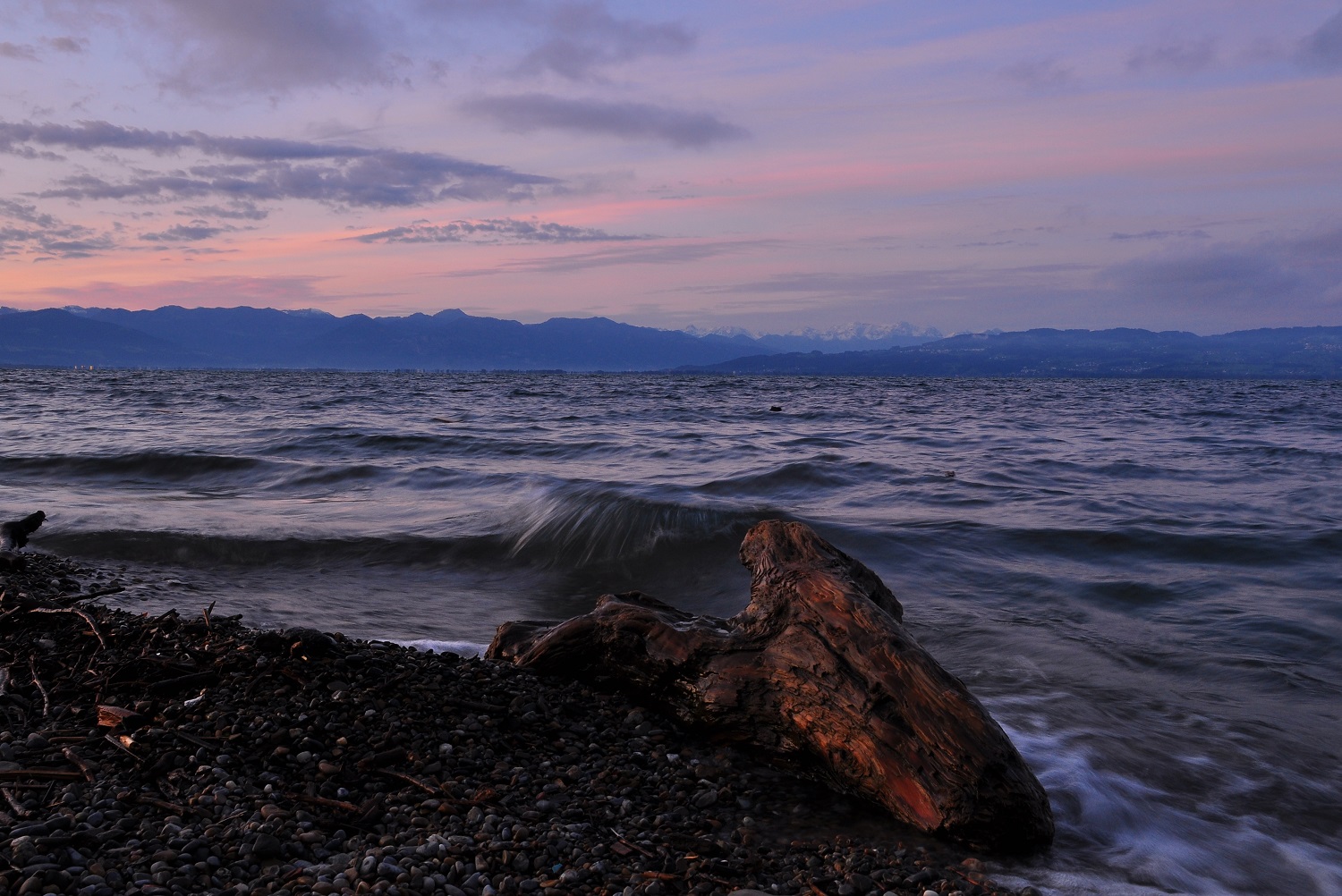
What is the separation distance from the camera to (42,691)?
15.3ft

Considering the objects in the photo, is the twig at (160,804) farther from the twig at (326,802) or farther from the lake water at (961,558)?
the lake water at (961,558)

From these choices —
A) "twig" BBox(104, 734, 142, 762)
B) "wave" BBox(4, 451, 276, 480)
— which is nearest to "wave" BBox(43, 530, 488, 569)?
"twig" BBox(104, 734, 142, 762)

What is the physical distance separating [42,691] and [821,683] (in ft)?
13.8

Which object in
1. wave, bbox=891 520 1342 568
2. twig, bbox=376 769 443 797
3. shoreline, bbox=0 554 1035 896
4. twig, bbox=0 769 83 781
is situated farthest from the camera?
wave, bbox=891 520 1342 568

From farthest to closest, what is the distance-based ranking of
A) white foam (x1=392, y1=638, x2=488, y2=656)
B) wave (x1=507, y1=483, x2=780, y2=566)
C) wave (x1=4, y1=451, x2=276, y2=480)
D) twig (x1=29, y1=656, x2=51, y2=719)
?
wave (x1=4, y1=451, x2=276, y2=480) → wave (x1=507, y1=483, x2=780, y2=566) → white foam (x1=392, y1=638, x2=488, y2=656) → twig (x1=29, y1=656, x2=51, y2=719)

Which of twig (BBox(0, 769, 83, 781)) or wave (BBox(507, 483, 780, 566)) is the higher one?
twig (BBox(0, 769, 83, 781))

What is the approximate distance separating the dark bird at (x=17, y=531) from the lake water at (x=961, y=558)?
1.19 ft

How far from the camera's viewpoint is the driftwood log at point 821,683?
3984 millimetres

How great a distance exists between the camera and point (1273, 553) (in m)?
11.4

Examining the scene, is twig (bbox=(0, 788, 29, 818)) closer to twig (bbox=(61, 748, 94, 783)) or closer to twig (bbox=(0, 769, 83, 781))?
twig (bbox=(0, 769, 83, 781))

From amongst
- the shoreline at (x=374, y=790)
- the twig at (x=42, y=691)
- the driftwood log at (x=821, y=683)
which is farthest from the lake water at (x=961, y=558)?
the twig at (x=42, y=691)

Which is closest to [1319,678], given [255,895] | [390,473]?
[255,895]

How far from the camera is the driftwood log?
3.98 meters

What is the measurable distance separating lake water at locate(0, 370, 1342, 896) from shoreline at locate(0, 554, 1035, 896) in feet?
4.05
